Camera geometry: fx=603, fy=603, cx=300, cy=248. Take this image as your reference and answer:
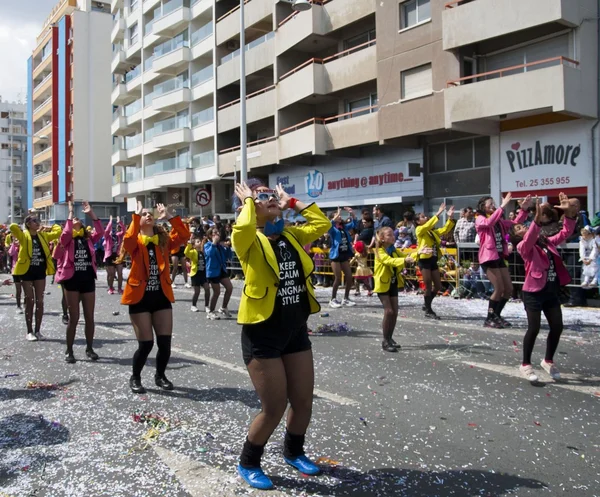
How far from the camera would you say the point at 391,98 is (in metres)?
22.4

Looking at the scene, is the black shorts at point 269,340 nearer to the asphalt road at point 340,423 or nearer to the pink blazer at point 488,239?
the asphalt road at point 340,423

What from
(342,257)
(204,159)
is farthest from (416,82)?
(204,159)

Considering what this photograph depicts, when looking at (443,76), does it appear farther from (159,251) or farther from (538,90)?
(159,251)

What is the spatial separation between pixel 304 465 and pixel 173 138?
125ft

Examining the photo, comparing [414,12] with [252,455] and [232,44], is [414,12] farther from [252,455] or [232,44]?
[252,455]

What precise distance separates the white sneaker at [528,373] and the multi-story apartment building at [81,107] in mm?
57681

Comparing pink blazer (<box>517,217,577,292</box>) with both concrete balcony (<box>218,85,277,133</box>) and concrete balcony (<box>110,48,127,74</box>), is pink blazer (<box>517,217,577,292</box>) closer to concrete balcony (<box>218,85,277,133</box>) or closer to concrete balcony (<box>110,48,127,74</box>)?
concrete balcony (<box>218,85,277,133</box>)

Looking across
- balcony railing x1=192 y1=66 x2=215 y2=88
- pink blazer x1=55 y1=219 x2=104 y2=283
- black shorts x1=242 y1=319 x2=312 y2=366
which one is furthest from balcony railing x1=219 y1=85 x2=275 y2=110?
black shorts x1=242 y1=319 x2=312 y2=366

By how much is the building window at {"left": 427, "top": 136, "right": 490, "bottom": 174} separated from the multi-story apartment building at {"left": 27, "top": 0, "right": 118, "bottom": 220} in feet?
146

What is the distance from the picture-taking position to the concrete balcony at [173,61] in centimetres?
3953

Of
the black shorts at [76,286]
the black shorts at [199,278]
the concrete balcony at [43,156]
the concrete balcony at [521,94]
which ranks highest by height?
the concrete balcony at [43,156]

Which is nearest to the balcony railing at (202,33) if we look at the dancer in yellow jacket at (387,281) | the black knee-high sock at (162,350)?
the dancer in yellow jacket at (387,281)

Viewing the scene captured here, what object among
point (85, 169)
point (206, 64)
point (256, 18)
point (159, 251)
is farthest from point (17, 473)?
point (85, 169)

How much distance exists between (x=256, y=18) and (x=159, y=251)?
28.3m
